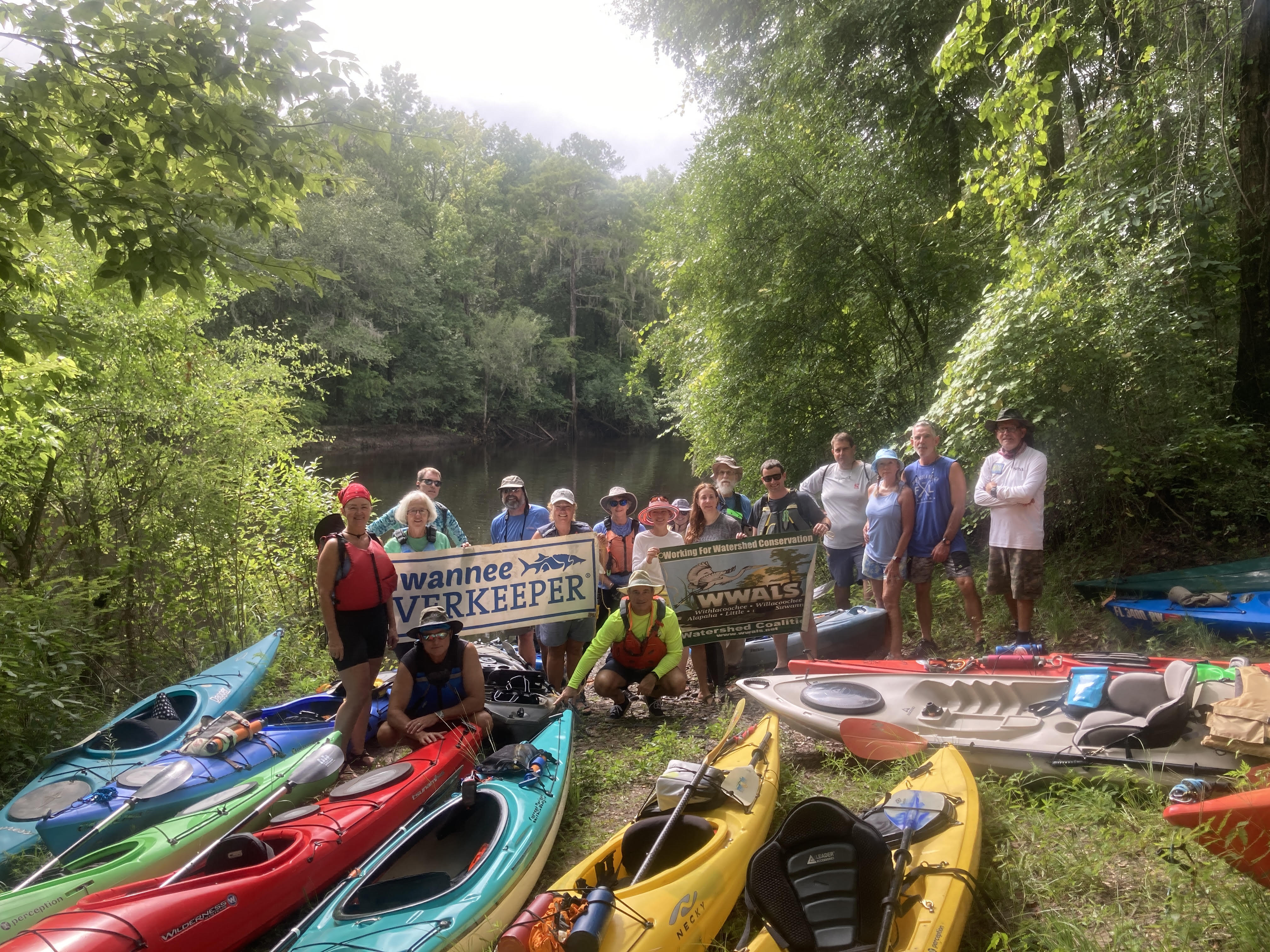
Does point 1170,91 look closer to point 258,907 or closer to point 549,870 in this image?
point 549,870

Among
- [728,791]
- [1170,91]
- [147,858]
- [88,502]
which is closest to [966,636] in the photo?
[728,791]

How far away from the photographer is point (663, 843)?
3410mm

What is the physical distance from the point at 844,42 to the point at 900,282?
3.60 m

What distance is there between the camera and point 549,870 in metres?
3.96

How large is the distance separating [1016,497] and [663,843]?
3617 millimetres

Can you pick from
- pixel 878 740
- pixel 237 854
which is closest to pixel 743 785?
pixel 878 740

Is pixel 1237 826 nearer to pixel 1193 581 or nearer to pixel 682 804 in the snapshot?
pixel 682 804

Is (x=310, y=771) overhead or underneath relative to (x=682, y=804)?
underneath

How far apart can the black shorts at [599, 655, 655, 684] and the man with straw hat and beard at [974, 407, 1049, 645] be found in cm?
286

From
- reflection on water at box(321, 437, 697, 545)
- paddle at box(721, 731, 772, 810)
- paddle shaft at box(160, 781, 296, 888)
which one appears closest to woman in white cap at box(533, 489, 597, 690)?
paddle shaft at box(160, 781, 296, 888)

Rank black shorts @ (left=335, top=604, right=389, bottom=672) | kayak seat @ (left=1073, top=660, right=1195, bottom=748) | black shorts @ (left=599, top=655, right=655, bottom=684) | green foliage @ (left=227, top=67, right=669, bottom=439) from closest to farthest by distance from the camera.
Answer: kayak seat @ (left=1073, top=660, right=1195, bottom=748) < black shorts @ (left=335, top=604, right=389, bottom=672) < black shorts @ (left=599, top=655, right=655, bottom=684) < green foliage @ (left=227, top=67, right=669, bottom=439)

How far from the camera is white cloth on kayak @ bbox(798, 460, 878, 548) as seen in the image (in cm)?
638

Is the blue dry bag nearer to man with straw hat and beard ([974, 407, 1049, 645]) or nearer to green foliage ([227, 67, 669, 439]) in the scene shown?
man with straw hat and beard ([974, 407, 1049, 645])

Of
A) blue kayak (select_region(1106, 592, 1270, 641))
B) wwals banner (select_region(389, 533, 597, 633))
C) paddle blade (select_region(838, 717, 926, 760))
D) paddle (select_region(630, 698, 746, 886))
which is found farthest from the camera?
wwals banner (select_region(389, 533, 597, 633))
